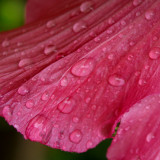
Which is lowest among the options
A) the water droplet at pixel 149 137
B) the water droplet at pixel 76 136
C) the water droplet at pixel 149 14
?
the water droplet at pixel 149 137

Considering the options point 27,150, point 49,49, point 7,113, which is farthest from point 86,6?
point 27,150

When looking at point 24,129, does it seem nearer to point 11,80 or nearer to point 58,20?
point 11,80

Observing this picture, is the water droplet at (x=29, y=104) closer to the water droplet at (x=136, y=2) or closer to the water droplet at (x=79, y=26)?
the water droplet at (x=79, y=26)

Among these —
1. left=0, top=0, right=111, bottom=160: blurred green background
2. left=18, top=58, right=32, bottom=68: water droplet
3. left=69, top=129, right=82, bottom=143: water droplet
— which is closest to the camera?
left=69, top=129, right=82, bottom=143: water droplet

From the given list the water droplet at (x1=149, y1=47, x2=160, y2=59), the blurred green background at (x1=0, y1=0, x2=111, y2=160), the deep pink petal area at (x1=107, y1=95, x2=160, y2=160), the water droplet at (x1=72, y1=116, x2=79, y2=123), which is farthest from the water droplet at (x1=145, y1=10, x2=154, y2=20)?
the blurred green background at (x1=0, y1=0, x2=111, y2=160)

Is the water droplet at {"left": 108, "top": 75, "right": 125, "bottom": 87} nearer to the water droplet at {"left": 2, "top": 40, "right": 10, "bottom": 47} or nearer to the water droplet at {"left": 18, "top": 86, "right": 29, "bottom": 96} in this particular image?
the water droplet at {"left": 18, "top": 86, "right": 29, "bottom": 96}

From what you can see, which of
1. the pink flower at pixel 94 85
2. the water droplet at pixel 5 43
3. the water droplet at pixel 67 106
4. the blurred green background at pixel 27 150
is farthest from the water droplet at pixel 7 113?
the blurred green background at pixel 27 150

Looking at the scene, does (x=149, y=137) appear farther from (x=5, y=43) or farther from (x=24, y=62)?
(x=5, y=43)
